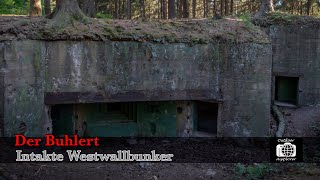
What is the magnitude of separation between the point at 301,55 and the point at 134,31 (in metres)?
7.85

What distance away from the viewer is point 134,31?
1004 cm

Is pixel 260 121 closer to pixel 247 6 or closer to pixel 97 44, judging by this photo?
pixel 97 44

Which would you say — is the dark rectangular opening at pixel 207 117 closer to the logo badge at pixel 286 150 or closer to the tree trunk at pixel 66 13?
the logo badge at pixel 286 150

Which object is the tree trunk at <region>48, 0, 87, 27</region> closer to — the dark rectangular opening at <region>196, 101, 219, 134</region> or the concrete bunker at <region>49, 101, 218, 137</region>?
the concrete bunker at <region>49, 101, 218, 137</region>

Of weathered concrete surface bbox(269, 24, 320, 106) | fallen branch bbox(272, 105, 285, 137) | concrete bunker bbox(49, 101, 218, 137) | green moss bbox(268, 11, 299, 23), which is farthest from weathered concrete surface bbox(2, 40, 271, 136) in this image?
green moss bbox(268, 11, 299, 23)

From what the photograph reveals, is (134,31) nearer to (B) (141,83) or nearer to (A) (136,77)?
(A) (136,77)

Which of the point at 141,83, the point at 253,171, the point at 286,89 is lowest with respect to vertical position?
the point at 253,171

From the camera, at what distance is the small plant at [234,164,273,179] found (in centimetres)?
824

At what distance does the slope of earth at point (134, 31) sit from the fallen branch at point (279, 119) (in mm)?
3093

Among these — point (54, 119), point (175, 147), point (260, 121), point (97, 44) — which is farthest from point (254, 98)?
point (54, 119)

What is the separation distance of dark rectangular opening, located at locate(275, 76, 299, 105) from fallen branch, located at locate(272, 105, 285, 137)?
1.26m

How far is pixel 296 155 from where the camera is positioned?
25.9 feet

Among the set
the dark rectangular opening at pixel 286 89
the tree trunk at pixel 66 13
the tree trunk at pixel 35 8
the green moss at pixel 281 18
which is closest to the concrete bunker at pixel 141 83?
the tree trunk at pixel 66 13

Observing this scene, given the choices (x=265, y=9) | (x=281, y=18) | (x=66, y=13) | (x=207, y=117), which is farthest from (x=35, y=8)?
A: (x=281, y=18)
